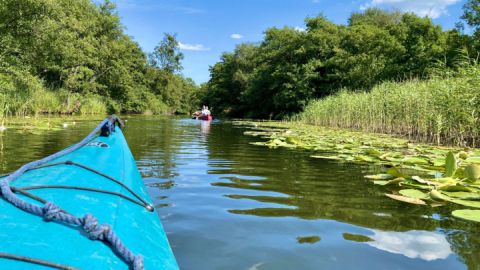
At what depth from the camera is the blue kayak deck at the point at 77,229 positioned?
3.69 feet

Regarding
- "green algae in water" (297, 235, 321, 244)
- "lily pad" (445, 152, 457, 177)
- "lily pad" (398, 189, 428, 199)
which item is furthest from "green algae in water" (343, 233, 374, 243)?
"lily pad" (445, 152, 457, 177)

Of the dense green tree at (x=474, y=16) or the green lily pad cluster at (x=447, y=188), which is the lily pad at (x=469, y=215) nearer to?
the green lily pad cluster at (x=447, y=188)

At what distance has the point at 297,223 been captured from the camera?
2846 mm

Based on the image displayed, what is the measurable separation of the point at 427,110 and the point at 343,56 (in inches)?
792

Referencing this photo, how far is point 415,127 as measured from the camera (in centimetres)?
970

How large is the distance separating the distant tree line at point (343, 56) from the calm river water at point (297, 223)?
69.4 feet

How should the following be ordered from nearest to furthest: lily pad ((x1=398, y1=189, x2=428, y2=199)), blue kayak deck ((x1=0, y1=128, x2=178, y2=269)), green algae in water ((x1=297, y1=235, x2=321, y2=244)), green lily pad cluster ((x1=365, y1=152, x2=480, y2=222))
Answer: blue kayak deck ((x1=0, y1=128, x2=178, y2=269))
green algae in water ((x1=297, y1=235, x2=321, y2=244))
green lily pad cluster ((x1=365, y1=152, x2=480, y2=222))
lily pad ((x1=398, y1=189, x2=428, y2=199))

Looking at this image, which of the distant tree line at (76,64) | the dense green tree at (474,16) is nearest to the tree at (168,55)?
the distant tree line at (76,64)

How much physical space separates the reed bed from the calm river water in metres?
3.63

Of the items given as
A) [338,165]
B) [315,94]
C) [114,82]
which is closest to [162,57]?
[114,82]

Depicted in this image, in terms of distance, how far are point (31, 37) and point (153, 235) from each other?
757 inches

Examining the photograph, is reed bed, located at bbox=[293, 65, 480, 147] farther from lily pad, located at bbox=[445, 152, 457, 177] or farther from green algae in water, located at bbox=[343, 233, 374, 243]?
green algae in water, located at bbox=[343, 233, 374, 243]

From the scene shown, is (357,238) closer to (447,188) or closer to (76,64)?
(447,188)

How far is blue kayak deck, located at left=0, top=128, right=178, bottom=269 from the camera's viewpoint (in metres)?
1.12
